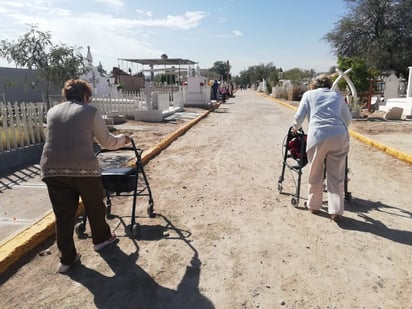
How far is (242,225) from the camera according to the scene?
13.6ft

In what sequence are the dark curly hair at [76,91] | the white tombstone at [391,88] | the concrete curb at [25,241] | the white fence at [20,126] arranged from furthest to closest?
1. the white tombstone at [391,88]
2. the white fence at [20,126]
3. the concrete curb at [25,241]
4. the dark curly hair at [76,91]

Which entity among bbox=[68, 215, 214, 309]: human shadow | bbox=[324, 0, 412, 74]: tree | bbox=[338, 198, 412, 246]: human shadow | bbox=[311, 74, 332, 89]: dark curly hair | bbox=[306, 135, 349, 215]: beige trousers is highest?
bbox=[324, 0, 412, 74]: tree

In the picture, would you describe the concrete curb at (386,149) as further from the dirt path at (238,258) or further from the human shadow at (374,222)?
the human shadow at (374,222)

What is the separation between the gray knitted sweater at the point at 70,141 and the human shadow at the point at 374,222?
2930 millimetres

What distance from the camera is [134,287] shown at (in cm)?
295

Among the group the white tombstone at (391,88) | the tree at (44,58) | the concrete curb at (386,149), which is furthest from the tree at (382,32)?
the tree at (44,58)

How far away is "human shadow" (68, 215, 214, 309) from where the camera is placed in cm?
275

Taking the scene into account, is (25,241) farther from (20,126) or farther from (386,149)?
(386,149)

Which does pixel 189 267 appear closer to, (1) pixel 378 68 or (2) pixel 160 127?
(2) pixel 160 127

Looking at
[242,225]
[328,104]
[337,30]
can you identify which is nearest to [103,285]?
[242,225]

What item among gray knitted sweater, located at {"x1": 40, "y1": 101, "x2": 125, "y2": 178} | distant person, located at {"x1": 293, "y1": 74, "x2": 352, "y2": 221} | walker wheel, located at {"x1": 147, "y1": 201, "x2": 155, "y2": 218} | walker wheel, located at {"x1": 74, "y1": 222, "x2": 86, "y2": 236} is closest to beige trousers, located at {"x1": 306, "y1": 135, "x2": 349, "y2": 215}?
Result: distant person, located at {"x1": 293, "y1": 74, "x2": 352, "y2": 221}

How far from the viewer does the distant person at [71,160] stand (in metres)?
3.01

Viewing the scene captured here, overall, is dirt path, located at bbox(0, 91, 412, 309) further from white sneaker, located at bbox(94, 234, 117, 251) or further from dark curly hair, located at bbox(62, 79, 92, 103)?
dark curly hair, located at bbox(62, 79, 92, 103)

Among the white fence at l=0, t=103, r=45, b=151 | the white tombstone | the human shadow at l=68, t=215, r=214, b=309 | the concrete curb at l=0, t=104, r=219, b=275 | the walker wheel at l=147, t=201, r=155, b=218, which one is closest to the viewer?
the human shadow at l=68, t=215, r=214, b=309
